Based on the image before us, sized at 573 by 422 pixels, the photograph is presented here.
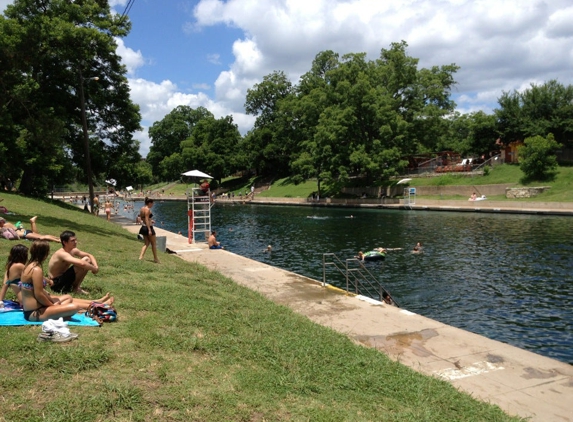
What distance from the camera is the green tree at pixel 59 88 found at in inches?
749

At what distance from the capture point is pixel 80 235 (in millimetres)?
16781

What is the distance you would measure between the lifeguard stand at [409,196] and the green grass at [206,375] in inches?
1806

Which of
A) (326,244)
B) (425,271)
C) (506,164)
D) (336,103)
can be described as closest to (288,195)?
(336,103)

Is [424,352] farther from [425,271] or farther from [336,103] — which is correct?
[336,103]

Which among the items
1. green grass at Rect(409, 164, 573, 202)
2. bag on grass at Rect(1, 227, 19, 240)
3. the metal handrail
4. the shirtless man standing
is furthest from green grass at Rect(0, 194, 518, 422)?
green grass at Rect(409, 164, 573, 202)

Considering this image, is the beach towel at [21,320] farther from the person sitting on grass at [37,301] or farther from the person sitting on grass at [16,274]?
the person sitting on grass at [16,274]

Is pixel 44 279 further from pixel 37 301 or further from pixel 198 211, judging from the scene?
pixel 198 211

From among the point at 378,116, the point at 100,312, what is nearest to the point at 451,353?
the point at 100,312

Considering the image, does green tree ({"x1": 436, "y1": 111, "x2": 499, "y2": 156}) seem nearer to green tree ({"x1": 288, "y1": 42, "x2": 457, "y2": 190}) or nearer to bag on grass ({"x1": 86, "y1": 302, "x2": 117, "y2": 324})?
green tree ({"x1": 288, "y1": 42, "x2": 457, "y2": 190})

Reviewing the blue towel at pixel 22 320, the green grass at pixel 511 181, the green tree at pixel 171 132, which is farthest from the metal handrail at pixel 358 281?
the green tree at pixel 171 132

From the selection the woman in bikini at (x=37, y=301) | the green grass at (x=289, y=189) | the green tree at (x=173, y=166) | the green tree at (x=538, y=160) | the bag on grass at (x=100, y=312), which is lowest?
the bag on grass at (x=100, y=312)

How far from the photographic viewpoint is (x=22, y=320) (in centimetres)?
643

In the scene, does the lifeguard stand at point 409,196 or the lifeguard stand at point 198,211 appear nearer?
the lifeguard stand at point 198,211

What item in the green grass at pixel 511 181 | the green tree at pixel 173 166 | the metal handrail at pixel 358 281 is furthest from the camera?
the green tree at pixel 173 166
